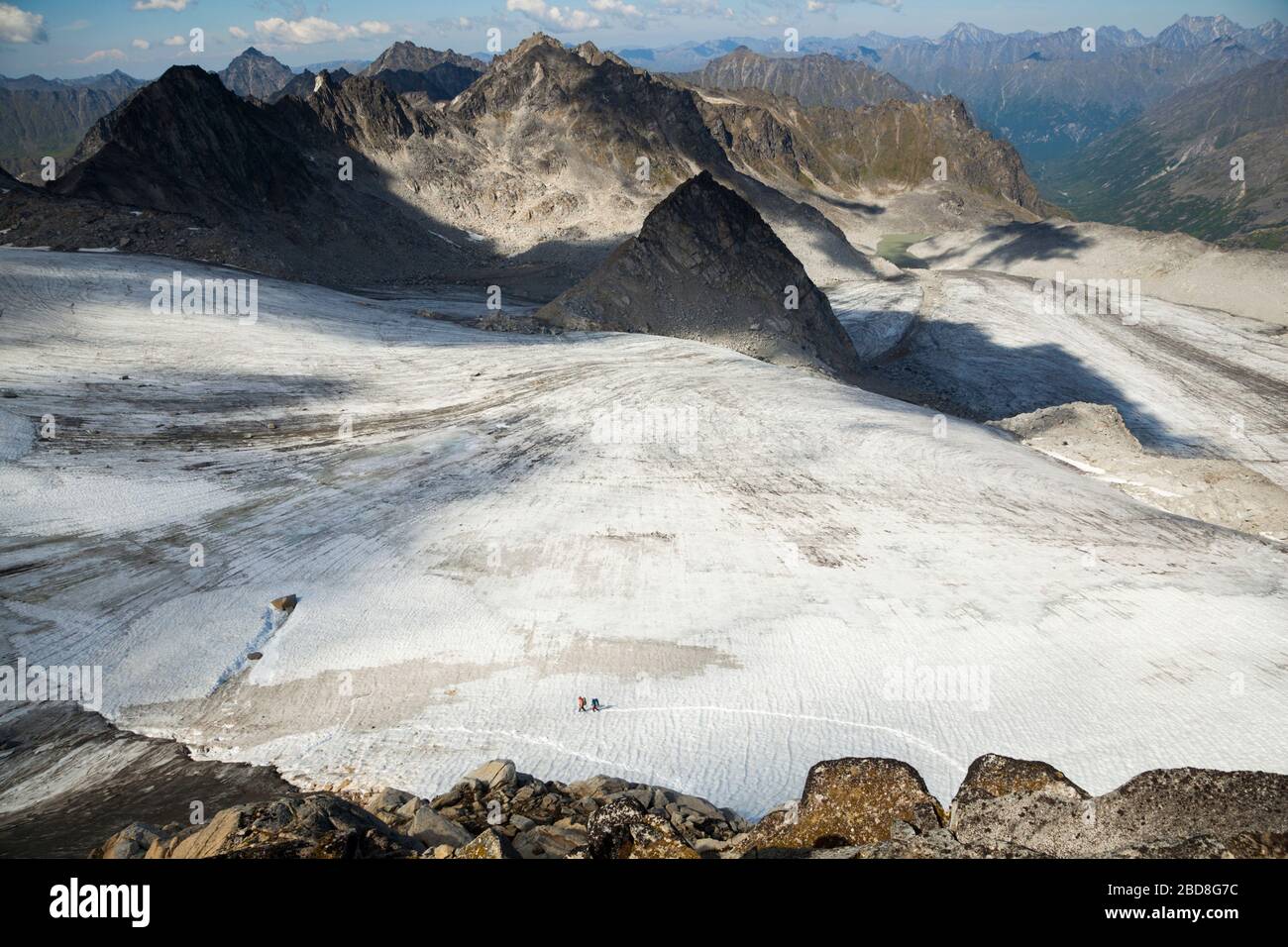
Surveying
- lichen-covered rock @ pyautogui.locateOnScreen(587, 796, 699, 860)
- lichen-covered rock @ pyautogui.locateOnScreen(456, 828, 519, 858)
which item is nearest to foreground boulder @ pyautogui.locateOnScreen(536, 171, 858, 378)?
lichen-covered rock @ pyautogui.locateOnScreen(587, 796, 699, 860)

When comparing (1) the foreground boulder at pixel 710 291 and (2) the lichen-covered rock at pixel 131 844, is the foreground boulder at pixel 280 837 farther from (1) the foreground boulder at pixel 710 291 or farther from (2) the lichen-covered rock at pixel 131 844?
(1) the foreground boulder at pixel 710 291

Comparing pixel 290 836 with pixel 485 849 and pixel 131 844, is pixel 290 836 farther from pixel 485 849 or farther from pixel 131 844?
pixel 131 844

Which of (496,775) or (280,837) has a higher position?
(280,837)

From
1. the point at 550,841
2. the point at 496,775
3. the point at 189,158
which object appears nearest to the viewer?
the point at 550,841

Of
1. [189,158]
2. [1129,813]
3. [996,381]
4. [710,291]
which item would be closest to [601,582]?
[1129,813]

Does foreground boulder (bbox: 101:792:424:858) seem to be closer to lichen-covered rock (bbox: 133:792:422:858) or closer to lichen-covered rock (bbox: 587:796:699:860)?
lichen-covered rock (bbox: 133:792:422:858)

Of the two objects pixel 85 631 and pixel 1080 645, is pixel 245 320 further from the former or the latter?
pixel 1080 645
